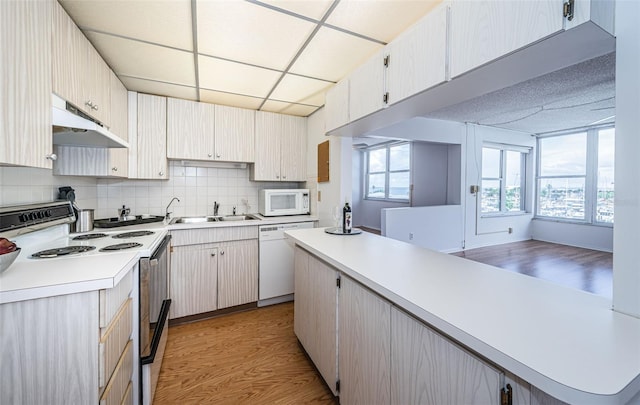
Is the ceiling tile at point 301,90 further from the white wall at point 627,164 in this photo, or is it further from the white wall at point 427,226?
the white wall at point 427,226

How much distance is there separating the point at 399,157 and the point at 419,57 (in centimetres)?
457

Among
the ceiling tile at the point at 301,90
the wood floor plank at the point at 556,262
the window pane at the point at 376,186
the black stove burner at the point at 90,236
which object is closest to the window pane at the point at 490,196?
the wood floor plank at the point at 556,262

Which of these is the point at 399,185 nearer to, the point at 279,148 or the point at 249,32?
the point at 279,148

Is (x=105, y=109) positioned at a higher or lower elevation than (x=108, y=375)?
higher

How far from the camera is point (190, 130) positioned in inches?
111

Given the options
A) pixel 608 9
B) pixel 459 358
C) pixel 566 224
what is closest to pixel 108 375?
pixel 459 358

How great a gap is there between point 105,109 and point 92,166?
1.49 feet

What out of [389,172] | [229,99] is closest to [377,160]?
[389,172]

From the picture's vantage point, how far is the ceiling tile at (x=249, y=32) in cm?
144

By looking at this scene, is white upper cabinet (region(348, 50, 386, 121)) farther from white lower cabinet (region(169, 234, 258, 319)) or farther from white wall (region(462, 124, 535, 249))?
white wall (region(462, 124, 535, 249))

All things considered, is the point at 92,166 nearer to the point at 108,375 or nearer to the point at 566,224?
the point at 108,375

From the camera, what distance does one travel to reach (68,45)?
57.4 inches

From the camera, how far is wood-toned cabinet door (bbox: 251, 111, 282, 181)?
315cm

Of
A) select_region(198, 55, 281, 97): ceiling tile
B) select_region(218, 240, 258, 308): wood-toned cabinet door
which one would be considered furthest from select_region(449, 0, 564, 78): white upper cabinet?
select_region(218, 240, 258, 308): wood-toned cabinet door
